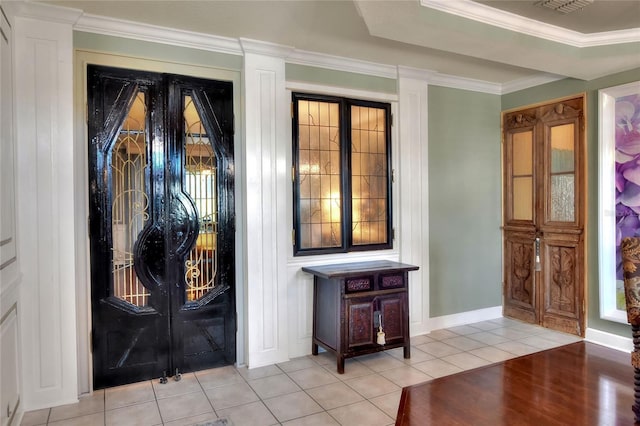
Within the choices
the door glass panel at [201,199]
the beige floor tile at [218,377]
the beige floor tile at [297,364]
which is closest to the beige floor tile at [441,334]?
the beige floor tile at [297,364]

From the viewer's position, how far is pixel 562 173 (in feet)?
14.9

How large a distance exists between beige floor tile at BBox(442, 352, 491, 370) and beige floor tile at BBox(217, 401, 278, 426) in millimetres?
1791

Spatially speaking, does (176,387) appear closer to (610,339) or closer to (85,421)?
(85,421)

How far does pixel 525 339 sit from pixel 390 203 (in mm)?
2002

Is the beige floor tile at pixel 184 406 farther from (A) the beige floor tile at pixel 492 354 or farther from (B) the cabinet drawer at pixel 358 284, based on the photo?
(A) the beige floor tile at pixel 492 354

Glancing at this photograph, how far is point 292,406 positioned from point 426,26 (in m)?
2.88

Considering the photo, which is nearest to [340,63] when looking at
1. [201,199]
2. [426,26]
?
[426,26]

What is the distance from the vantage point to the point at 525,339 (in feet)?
14.2

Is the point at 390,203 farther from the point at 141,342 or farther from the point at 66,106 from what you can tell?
the point at 66,106

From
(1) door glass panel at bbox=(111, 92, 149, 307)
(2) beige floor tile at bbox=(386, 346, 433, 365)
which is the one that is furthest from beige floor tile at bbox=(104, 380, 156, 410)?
(2) beige floor tile at bbox=(386, 346, 433, 365)

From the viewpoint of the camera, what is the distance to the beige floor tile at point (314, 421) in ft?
8.97

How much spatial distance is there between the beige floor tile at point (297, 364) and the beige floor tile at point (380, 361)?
0.46 m

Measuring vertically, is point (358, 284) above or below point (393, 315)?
above

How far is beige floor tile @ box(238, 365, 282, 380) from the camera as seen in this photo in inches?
138
